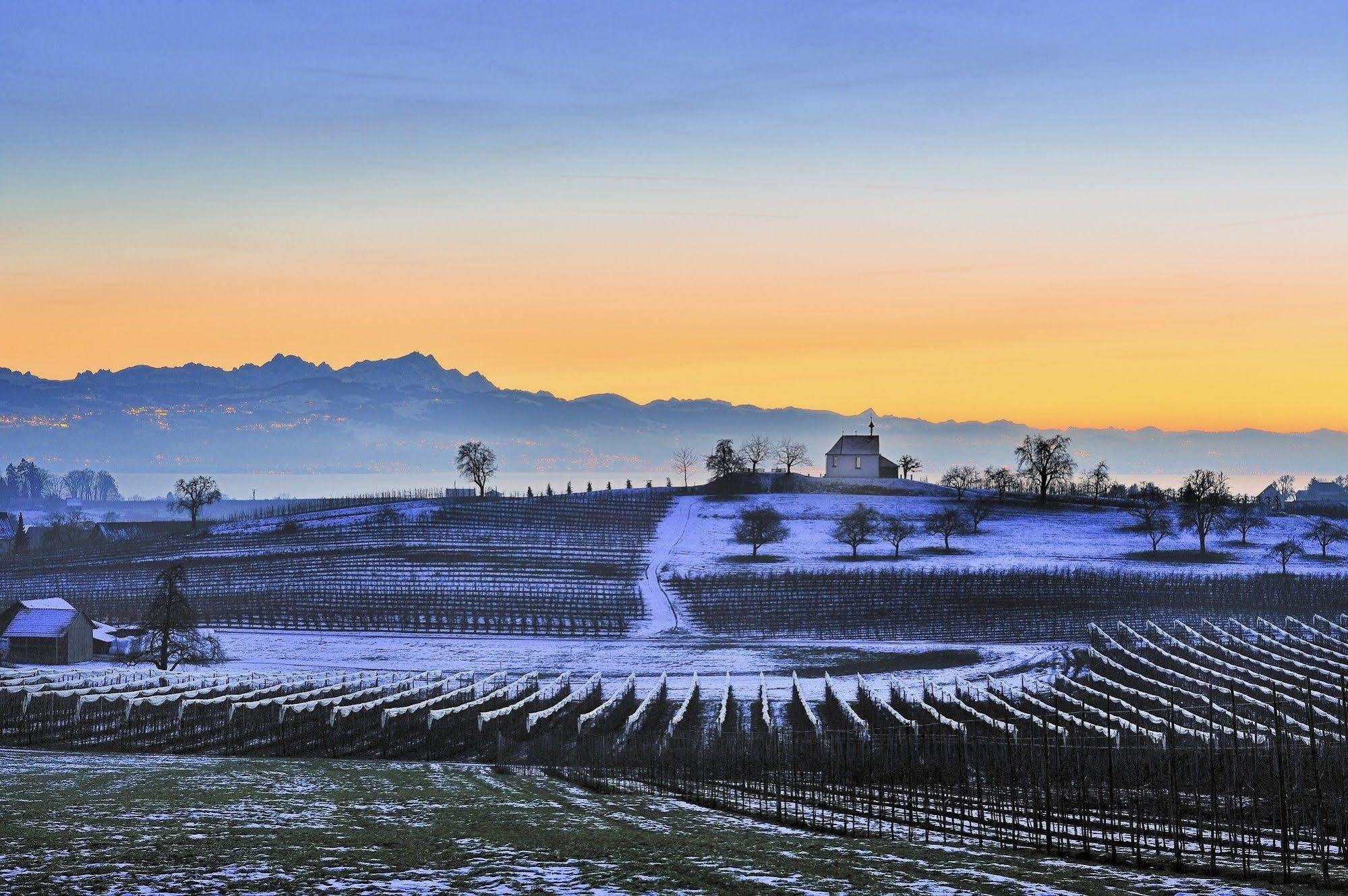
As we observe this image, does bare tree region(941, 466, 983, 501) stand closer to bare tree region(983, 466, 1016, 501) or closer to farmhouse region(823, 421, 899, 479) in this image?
bare tree region(983, 466, 1016, 501)

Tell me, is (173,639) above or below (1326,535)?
below

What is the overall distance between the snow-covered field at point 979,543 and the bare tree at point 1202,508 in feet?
4.10

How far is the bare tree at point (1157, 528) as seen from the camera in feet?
413

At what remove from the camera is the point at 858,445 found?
7249 inches

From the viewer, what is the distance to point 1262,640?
71.6m

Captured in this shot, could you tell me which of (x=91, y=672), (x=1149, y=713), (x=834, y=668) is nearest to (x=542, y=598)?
(x=834, y=668)

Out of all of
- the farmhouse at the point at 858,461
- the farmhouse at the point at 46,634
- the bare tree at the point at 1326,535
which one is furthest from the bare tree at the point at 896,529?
the farmhouse at the point at 46,634

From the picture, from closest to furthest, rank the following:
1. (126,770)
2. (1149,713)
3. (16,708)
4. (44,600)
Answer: (126,770) → (1149,713) → (16,708) → (44,600)

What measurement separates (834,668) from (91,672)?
138ft

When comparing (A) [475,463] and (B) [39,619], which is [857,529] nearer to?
(A) [475,463]

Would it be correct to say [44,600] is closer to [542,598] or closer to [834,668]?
[542,598]

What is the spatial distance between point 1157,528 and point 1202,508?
628 centimetres

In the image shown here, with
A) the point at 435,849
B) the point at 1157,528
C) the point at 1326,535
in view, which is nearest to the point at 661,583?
the point at 1157,528

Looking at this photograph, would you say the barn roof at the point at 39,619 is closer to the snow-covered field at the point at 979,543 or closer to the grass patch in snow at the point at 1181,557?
the snow-covered field at the point at 979,543
